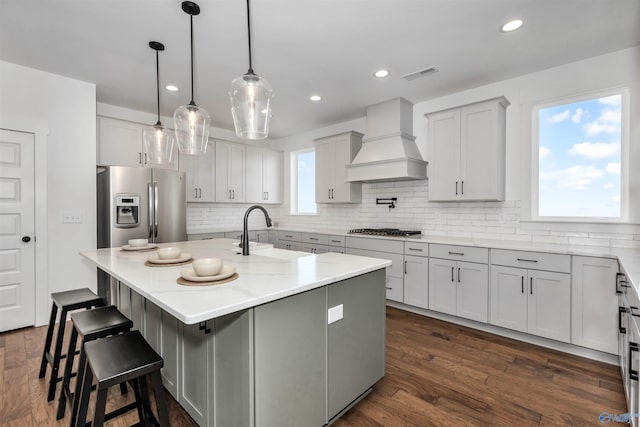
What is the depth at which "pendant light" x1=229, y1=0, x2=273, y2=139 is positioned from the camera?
5.87ft

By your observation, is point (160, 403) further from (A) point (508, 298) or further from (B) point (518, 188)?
(B) point (518, 188)

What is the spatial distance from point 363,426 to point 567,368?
1.85 metres

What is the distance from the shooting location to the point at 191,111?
2.33m

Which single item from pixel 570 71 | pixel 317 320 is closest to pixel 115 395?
pixel 317 320

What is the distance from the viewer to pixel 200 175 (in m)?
4.85

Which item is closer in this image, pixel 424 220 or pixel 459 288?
pixel 459 288

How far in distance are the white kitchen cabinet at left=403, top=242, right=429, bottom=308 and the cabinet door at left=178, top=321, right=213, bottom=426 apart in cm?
265

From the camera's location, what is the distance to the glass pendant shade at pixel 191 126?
7.66ft

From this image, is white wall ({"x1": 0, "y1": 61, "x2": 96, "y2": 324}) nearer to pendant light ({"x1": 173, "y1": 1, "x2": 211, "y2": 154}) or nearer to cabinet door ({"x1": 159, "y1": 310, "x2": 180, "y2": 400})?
pendant light ({"x1": 173, "y1": 1, "x2": 211, "y2": 154})

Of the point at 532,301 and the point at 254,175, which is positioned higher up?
the point at 254,175

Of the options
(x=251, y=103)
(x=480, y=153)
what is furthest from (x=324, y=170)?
(x=251, y=103)

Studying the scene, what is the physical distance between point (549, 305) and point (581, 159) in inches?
58.7

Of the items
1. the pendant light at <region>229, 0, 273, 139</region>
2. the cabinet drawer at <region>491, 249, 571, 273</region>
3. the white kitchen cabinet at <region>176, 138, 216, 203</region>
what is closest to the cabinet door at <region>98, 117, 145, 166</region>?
the white kitchen cabinet at <region>176, 138, 216, 203</region>

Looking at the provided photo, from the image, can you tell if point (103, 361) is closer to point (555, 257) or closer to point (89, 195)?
point (89, 195)
